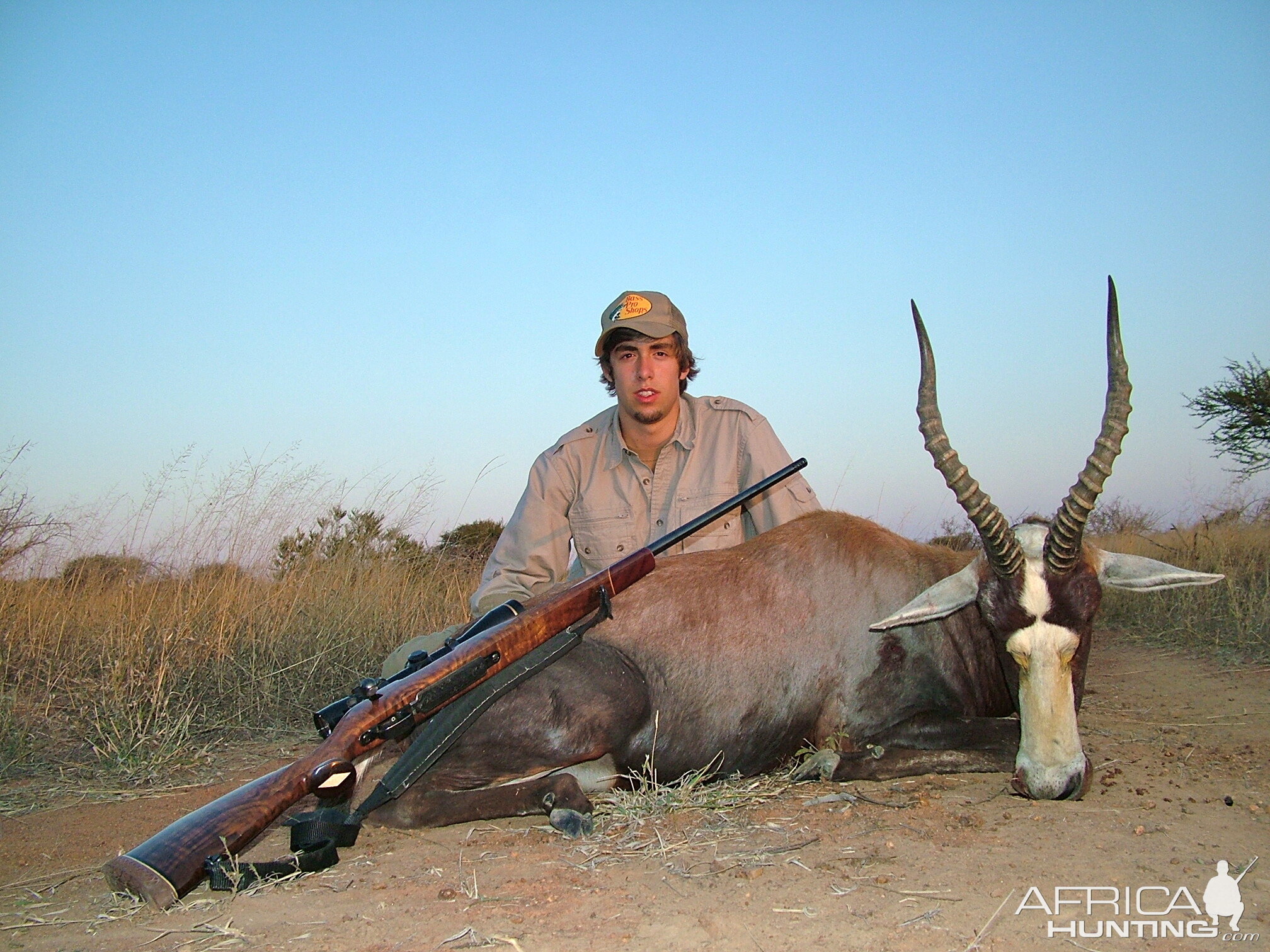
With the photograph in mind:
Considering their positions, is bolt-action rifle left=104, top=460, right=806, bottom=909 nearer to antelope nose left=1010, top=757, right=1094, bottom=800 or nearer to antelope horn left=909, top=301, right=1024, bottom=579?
antelope horn left=909, top=301, right=1024, bottom=579

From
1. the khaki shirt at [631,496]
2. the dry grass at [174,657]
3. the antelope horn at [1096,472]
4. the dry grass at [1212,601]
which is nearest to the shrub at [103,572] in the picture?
the dry grass at [174,657]

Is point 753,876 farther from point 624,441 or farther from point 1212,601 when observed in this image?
point 1212,601

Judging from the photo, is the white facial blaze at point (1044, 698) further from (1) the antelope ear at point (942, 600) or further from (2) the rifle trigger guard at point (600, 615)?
(2) the rifle trigger guard at point (600, 615)

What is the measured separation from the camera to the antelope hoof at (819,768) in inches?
165

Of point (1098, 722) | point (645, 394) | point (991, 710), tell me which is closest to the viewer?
point (991, 710)

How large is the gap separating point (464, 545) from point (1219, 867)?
34.4ft

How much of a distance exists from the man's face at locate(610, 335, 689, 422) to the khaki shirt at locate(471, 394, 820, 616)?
0.81 feet

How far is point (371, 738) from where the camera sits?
3482 millimetres

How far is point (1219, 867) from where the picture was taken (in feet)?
9.45

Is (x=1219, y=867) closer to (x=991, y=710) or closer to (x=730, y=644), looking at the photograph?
(x=991, y=710)

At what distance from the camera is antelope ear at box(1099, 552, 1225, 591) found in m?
4.00

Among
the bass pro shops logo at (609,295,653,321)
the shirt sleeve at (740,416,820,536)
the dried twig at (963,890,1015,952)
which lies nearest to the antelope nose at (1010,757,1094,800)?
the dried twig at (963,890,1015,952)

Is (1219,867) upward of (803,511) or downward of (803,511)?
downward

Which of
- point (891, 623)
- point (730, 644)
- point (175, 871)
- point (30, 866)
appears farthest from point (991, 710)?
point (30, 866)
